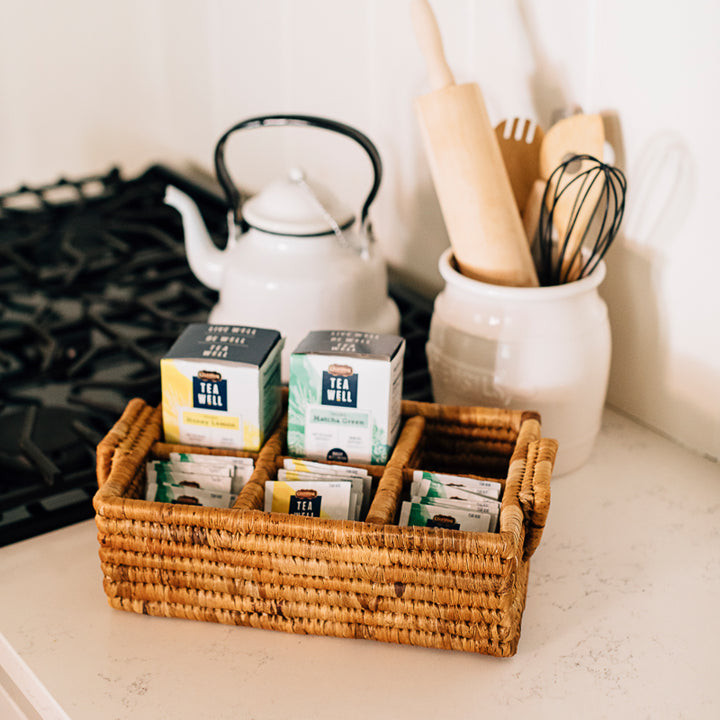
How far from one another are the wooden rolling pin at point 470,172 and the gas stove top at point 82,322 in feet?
0.63

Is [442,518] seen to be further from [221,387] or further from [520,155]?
[520,155]

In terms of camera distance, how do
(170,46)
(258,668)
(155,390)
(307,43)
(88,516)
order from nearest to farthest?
(258,668)
(88,516)
(155,390)
(307,43)
(170,46)

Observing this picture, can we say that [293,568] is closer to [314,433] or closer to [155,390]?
[314,433]

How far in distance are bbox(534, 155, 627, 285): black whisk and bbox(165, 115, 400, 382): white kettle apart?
0.18 m

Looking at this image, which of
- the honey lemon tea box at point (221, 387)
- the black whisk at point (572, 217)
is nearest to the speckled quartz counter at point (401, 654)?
the honey lemon tea box at point (221, 387)

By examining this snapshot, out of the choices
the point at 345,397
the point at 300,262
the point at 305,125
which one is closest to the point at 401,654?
the point at 345,397

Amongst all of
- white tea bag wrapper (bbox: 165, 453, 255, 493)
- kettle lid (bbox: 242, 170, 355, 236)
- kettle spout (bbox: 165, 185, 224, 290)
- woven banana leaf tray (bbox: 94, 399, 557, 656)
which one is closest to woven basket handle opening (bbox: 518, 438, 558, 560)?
woven banana leaf tray (bbox: 94, 399, 557, 656)

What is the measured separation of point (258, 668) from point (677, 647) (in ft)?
0.99

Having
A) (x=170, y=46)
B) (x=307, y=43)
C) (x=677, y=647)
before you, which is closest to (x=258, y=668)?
(x=677, y=647)

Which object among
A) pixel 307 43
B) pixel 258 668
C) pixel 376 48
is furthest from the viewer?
pixel 307 43

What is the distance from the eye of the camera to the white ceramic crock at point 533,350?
0.78 meters

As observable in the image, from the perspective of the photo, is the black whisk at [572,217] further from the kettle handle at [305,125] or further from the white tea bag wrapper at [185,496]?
the white tea bag wrapper at [185,496]

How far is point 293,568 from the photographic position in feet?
2.06

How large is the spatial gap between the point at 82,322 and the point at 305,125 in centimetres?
42
